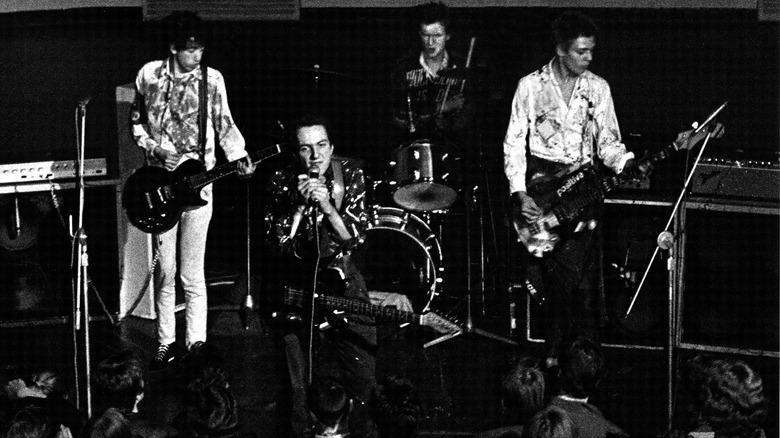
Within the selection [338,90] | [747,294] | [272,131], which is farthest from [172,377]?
[747,294]

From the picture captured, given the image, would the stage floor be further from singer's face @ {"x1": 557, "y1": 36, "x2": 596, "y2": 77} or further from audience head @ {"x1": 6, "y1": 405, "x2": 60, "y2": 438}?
singer's face @ {"x1": 557, "y1": 36, "x2": 596, "y2": 77}

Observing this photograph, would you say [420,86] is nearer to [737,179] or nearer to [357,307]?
[737,179]

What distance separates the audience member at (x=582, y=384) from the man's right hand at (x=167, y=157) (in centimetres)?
311

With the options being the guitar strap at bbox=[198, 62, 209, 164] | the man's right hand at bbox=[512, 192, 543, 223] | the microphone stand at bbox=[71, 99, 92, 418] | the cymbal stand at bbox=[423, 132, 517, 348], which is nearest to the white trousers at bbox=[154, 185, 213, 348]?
the guitar strap at bbox=[198, 62, 209, 164]

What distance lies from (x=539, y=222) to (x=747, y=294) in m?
1.46

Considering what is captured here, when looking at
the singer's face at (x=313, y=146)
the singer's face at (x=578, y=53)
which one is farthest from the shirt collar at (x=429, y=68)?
the singer's face at (x=313, y=146)

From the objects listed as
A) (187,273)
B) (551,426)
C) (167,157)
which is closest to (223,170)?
(167,157)

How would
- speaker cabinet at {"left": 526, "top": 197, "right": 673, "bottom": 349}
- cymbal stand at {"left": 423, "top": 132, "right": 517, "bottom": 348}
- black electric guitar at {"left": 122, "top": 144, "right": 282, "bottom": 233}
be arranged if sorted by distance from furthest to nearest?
cymbal stand at {"left": 423, "top": 132, "right": 517, "bottom": 348}, speaker cabinet at {"left": 526, "top": 197, "right": 673, "bottom": 349}, black electric guitar at {"left": 122, "top": 144, "right": 282, "bottom": 233}

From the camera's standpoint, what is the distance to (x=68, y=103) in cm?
1019

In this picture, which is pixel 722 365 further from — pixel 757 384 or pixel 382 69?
pixel 382 69

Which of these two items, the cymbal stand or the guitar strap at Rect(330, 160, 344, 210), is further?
the cymbal stand

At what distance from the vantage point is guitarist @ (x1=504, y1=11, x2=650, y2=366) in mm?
8391

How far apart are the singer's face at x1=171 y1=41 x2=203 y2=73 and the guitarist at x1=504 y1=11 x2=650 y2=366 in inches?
75.2

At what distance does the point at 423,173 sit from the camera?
9.26m
